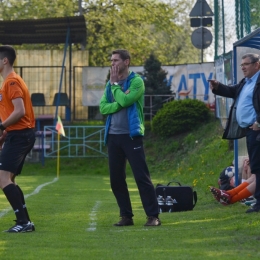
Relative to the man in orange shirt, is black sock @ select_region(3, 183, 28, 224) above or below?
below

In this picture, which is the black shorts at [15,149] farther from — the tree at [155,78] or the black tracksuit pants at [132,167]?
the tree at [155,78]

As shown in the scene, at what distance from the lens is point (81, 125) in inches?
1316

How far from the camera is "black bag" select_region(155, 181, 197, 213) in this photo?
13.4 meters

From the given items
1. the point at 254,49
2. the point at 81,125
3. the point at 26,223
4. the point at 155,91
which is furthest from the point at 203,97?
the point at 26,223

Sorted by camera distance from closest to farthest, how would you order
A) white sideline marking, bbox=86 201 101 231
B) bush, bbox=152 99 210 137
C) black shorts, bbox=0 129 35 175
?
1. black shorts, bbox=0 129 35 175
2. white sideline marking, bbox=86 201 101 231
3. bush, bbox=152 99 210 137

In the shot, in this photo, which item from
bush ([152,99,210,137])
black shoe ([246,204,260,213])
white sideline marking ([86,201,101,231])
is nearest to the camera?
white sideline marking ([86,201,101,231])

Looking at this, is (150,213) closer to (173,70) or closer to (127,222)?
(127,222)

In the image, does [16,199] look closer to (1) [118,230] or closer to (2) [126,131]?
(1) [118,230]

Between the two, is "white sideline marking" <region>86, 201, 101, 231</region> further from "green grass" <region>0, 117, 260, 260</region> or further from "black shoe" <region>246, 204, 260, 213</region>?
"black shoe" <region>246, 204, 260, 213</region>

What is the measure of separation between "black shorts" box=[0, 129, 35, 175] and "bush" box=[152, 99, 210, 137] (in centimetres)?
1871

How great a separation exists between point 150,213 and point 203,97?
73.0 feet

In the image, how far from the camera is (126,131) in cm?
1066

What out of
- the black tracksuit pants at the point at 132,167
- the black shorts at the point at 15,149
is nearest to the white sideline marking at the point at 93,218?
the black tracksuit pants at the point at 132,167

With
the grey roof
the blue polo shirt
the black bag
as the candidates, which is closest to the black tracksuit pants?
the blue polo shirt
